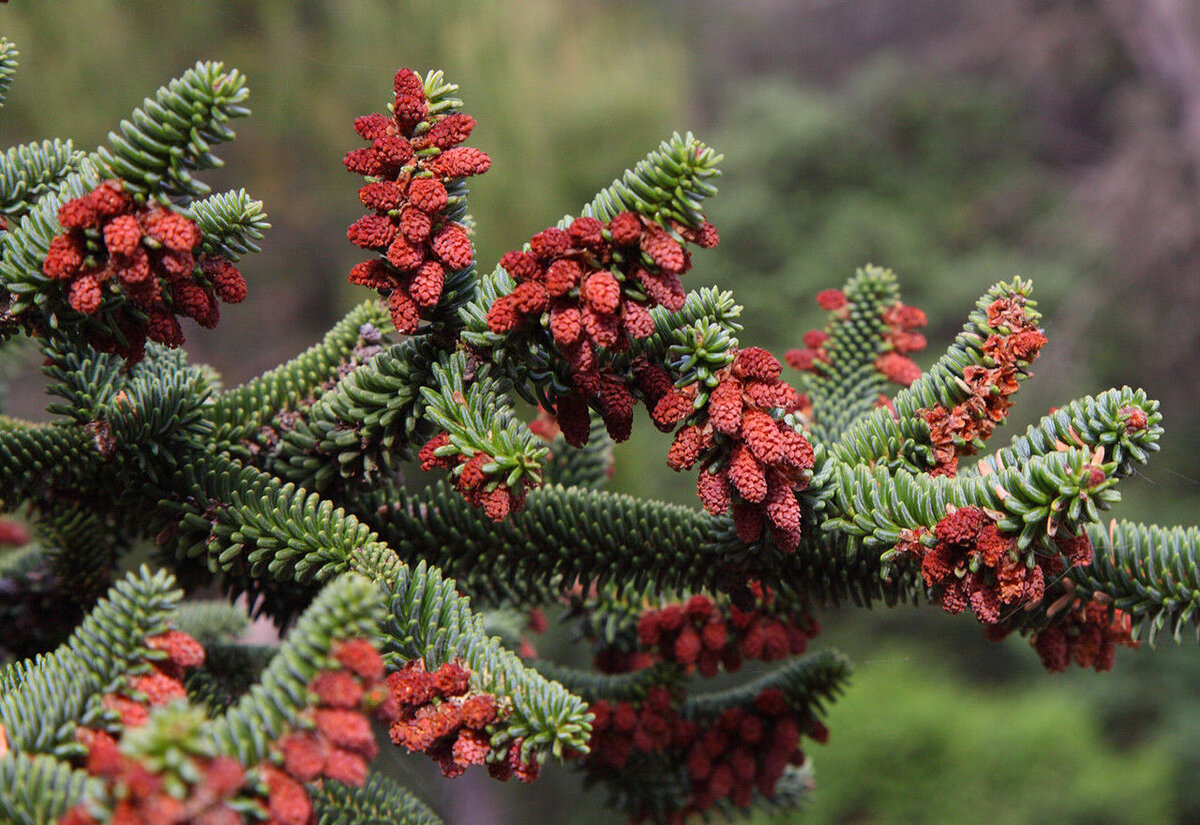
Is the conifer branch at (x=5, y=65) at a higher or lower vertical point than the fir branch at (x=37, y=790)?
higher

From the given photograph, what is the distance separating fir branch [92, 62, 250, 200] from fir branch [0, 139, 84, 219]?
16cm

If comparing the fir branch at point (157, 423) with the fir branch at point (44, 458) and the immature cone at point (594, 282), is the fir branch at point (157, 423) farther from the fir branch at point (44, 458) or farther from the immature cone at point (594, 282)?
the immature cone at point (594, 282)

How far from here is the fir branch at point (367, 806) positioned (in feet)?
1.83

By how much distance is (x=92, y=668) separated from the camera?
1.24 feet

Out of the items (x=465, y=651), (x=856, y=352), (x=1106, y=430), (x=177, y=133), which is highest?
(x=856, y=352)

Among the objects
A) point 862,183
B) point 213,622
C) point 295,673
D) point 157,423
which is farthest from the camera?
point 862,183

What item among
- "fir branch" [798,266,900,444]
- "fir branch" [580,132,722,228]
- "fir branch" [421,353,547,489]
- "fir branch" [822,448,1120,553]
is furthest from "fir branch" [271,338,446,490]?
"fir branch" [798,266,900,444]

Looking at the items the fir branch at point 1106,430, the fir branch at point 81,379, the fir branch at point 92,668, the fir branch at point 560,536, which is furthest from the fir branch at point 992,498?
the fir branch at point 81,379

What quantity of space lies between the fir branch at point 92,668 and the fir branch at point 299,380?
0.24 m

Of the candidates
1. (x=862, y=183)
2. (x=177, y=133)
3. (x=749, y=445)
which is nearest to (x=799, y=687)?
(x=749, y=445)

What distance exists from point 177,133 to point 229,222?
2.8 inches

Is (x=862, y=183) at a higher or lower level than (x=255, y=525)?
higher

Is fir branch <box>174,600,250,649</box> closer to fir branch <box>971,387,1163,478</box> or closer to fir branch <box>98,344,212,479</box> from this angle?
fir branch <box>98,344,212,479</box>

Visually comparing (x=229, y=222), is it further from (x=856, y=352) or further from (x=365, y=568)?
Answer: (x=856, y=352)
